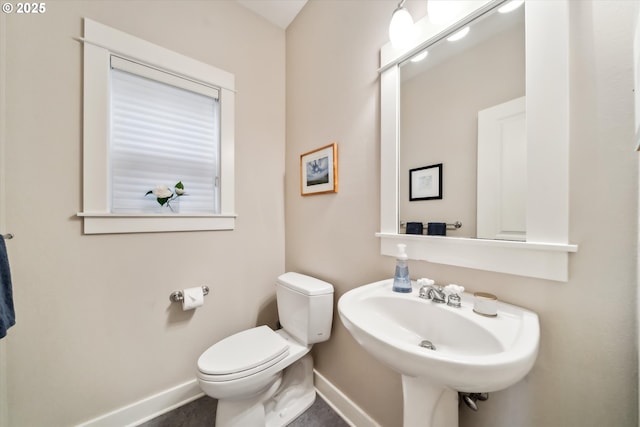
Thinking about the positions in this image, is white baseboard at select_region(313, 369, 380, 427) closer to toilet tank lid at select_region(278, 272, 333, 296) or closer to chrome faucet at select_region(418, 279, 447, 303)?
toilet tank lid at select_region(278, 272, 333, 296)

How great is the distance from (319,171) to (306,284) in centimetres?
72

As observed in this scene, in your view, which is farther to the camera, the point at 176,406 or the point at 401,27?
the point at 176,406

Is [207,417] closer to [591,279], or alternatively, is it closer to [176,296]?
[176,296]

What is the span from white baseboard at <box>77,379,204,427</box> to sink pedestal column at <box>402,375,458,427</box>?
4.50ft

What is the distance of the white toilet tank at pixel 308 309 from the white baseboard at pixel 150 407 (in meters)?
0.73

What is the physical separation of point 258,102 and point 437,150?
A: 4.47ft

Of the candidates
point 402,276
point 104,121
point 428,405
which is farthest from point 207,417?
point 104,121

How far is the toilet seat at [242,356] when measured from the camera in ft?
3.39

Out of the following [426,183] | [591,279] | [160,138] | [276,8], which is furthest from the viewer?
[276,8]

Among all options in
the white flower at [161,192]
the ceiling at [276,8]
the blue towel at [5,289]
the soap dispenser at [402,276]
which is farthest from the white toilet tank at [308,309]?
the ceiling at [276,8]

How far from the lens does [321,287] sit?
1.33m

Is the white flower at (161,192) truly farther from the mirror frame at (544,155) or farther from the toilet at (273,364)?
the mirror frame at (544,155)

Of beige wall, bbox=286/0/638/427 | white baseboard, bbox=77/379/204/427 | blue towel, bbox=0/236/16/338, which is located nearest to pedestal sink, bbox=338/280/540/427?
beige wall, bbox=286/0/638/427

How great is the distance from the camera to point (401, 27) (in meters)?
0.92
